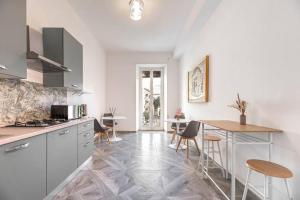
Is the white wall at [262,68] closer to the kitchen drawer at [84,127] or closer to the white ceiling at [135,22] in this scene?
the white ceiling at [135,22]

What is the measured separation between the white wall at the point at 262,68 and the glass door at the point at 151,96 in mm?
4252

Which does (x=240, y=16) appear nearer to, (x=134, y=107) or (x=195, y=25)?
(x=195, y=25)

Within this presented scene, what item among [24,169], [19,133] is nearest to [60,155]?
[24,169]

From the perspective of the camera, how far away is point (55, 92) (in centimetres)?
322

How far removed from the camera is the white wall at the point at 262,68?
5.74 feet

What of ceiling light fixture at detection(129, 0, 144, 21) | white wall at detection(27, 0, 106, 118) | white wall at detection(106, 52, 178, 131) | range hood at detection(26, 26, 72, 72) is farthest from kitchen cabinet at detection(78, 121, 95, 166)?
white wall at detection(106, 52, 178, 131)

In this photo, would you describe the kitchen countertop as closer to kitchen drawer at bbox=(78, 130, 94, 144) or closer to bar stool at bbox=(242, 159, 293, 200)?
Result: kitchen drawer at bbox=(78, 130, 94, 144)

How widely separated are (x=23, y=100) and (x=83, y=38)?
2698mm

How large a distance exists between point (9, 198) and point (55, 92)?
2.04m

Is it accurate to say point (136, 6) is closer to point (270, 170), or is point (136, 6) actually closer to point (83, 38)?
point (83, 38)

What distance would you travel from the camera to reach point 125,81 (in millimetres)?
7219

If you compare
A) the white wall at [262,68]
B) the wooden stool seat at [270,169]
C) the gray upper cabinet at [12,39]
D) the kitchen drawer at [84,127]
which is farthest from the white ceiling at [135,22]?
the wooden stool seat at [270,169]

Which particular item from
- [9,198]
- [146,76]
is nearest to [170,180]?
[9,198]

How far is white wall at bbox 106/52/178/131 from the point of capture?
7.20 metres
